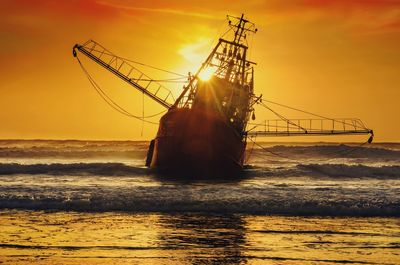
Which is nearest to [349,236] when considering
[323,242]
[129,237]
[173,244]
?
[323,242]

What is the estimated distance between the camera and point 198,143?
42906 millimetres

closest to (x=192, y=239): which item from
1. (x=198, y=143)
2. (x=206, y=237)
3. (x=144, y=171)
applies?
(x=206, y=237)

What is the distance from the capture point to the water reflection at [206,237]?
14.6 meters

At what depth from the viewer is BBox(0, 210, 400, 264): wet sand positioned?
14461 millimetres

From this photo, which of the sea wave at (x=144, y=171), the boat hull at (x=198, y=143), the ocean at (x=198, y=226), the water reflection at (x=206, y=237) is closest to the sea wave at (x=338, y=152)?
the sea wave at (x=144, y=171)

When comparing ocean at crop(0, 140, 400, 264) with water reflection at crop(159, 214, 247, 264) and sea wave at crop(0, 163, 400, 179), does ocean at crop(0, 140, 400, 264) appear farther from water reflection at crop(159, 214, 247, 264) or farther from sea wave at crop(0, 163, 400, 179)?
sea wave at crop(0, 163, 400, 179)

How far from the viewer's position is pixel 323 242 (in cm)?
1677

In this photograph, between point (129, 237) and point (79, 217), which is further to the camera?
point (79, 217)

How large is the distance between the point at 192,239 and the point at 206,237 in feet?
1.84

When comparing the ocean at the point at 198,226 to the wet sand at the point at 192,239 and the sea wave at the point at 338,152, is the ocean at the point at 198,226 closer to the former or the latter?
the wet sand at the point at 192,239

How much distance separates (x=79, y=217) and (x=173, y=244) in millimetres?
6416

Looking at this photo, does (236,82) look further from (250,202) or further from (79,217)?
(79,217)

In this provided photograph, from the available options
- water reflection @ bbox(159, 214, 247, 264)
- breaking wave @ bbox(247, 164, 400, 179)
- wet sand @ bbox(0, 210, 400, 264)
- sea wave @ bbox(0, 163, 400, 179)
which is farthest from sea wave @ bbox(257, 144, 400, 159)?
water reflection @ bbox(159, 214, 247, 264)

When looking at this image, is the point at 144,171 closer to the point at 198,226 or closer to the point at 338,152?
the point at 198,226
